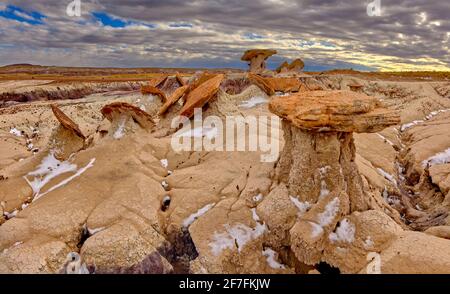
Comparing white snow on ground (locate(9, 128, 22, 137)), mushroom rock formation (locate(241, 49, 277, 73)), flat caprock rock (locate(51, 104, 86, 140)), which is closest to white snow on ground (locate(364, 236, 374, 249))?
flat caprock rock (locate(51, 104, 86, 140))

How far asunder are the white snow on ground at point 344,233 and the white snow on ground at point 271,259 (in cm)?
191

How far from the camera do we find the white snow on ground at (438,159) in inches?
824

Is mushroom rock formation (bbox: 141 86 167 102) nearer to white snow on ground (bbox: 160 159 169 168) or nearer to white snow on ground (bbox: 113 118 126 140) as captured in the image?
white snow on ground (bbox: 113 118 126 140)

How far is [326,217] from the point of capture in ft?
38.9

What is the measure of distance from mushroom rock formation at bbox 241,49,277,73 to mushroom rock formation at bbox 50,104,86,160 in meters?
41.5

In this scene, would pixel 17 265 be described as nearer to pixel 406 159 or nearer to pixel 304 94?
pixel 304 94

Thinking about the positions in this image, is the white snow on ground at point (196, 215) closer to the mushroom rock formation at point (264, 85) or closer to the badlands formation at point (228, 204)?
the badlands formation at point (228, 204)

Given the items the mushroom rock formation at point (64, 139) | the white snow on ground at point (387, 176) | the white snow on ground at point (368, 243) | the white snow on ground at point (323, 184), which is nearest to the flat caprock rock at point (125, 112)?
the mushroom rock formation at point (64, 139)

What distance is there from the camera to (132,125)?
17609 mm

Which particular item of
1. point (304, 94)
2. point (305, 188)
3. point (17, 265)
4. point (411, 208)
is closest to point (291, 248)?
point (305, 188)

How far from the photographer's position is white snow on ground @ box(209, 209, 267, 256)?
11.8 metres

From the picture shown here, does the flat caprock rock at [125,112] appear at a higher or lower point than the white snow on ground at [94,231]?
higher

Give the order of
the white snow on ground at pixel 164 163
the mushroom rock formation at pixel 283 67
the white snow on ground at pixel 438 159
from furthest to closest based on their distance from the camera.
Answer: the mushroom rock formation at pixel 283 67
the white snow on ground at pixel 438 159
the white snow on ground at pixel 164 163

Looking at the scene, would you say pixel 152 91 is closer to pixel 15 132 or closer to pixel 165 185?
pixel 165 185
